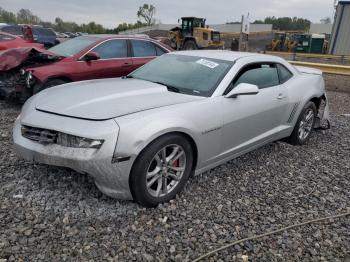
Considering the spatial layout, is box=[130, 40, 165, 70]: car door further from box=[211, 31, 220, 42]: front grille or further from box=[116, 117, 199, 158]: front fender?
box=[211, 31, 220, 42]: front grille

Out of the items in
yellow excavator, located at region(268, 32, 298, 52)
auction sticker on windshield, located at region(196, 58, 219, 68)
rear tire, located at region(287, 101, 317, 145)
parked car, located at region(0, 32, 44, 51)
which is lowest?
yellow excavator, located at region(268, 32, 298, 52)

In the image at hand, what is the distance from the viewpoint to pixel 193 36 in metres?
21.9

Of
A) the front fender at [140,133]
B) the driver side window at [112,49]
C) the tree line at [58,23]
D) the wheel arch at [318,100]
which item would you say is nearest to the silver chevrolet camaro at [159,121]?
the front fender at [140,133]

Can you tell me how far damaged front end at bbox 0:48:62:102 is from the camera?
5605 mm

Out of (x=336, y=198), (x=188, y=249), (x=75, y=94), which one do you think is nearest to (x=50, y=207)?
(x=75, y=94)

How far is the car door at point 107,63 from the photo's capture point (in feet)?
19.7

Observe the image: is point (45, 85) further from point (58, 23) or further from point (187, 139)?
point (58, 23)

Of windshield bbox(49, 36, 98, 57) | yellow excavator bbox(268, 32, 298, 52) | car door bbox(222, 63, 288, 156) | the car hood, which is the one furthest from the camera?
yellow excavator bbox(268, 32, 298, 52)

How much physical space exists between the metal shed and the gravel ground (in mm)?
22342

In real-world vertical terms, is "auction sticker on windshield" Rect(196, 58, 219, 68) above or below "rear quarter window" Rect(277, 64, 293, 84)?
above

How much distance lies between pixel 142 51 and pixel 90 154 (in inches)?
190

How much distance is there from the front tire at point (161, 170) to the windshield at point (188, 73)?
27.5 inches

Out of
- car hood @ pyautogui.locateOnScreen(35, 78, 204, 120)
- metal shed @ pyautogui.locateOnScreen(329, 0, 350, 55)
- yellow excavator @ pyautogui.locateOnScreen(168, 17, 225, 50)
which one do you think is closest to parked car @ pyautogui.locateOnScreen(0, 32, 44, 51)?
car hood @ pyautogui.locateOnScreen(35, 78, 204, 120)

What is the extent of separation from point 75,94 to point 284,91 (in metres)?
2.70
